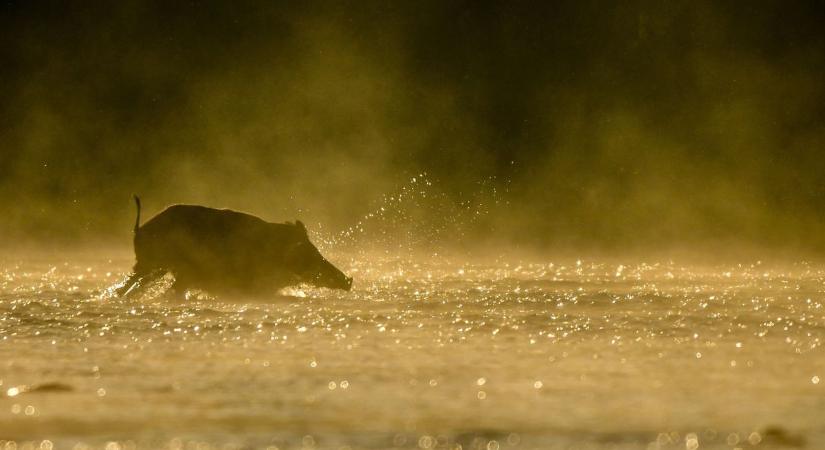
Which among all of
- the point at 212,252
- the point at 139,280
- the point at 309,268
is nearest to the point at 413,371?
the point at 212,252

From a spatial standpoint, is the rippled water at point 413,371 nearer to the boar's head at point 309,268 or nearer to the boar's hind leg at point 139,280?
the boar's hind leg at point 139,280

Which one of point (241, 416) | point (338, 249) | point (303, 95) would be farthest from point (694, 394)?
point (303, 95)

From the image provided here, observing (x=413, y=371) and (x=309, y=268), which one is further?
(x=309, y=268)

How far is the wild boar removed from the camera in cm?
1859

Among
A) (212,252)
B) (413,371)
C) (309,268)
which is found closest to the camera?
(413,371)

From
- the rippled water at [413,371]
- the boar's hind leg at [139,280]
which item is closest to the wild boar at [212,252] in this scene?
the boar's hind leg at [139,280]

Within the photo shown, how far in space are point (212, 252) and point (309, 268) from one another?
1635 mm

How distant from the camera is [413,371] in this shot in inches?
412

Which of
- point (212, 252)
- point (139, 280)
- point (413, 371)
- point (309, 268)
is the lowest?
point (413, 371)

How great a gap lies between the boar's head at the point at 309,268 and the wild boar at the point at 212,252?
0.03 meters

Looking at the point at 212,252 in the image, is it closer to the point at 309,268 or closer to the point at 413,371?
the point at 309,268

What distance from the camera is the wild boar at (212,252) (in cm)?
1859

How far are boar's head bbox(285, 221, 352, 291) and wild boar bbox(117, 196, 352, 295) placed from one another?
33 mm

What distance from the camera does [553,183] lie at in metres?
76.0
